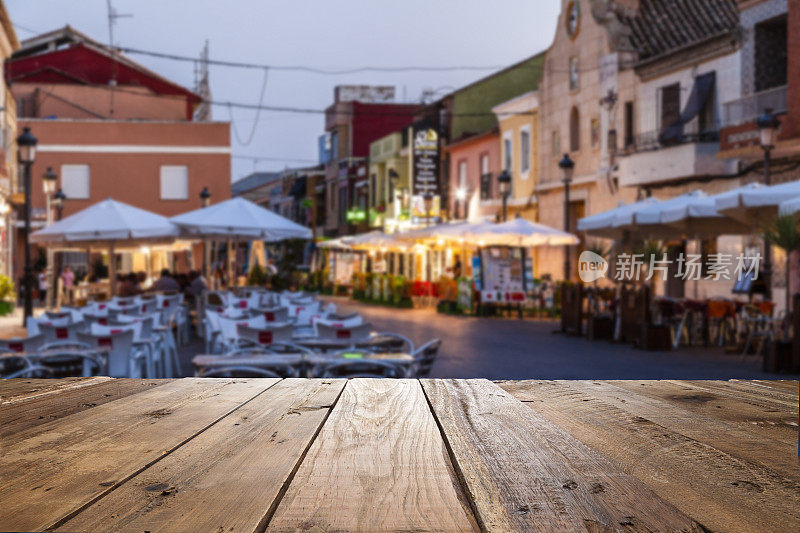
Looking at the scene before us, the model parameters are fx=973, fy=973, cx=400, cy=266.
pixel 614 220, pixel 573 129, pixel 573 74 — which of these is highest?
pixel 573 74

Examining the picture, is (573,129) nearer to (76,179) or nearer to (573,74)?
(573,74)

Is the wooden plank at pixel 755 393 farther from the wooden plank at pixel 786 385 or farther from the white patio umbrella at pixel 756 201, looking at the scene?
the white patio umbrella at pixel 756 201

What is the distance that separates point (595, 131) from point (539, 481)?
99.7 ft

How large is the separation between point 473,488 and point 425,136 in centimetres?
4311

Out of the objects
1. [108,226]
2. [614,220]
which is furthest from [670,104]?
[108,226]

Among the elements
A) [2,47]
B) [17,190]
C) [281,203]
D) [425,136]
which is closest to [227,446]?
[2,47]

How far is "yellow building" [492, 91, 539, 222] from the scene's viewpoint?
3556cm

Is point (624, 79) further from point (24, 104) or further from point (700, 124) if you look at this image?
point (24, 104)

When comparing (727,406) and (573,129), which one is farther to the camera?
(573,129)

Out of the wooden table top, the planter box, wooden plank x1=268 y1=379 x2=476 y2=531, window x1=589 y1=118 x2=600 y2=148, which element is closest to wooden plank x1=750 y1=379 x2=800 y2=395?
the wooden table top

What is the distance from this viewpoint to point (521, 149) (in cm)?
3697

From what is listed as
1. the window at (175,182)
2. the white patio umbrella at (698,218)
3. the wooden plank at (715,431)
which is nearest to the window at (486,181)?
the window at (175,182)

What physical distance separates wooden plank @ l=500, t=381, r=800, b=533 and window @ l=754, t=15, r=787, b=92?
22.8 m

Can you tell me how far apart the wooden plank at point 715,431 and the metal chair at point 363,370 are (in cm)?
378
